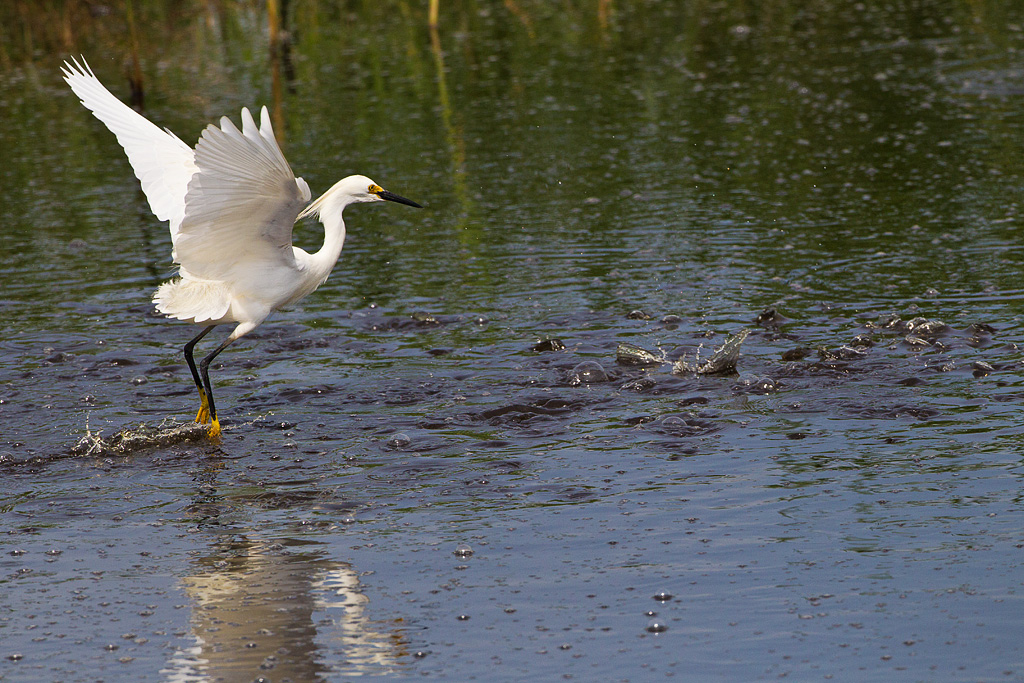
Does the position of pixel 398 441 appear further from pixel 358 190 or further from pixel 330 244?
pixel 358 190

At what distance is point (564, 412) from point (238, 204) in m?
2.34

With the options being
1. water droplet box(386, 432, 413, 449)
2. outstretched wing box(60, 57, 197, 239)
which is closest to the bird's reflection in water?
water droplet box(386, 432, 413, 449)

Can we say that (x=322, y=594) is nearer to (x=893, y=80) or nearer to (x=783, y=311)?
(x=783, y=311)

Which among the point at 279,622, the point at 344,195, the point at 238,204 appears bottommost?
the point at 279,622

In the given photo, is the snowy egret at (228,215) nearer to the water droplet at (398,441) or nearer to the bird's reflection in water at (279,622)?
the water droplet at (398,441)

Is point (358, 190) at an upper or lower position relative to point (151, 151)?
lower

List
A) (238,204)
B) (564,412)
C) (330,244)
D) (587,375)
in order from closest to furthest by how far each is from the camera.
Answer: (238,204) → (564,412) → (330,244) → (587,375)

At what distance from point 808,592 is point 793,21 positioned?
65.0 feet

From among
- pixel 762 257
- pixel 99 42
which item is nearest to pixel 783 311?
pixel 762 257

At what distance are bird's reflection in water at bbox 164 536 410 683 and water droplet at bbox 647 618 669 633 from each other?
3.19 ft

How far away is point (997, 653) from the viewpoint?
14.9 feet

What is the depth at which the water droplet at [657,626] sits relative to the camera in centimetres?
488

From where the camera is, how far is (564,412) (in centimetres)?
764

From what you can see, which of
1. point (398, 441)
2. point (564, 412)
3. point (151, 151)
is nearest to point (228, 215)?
point (151, 151)
